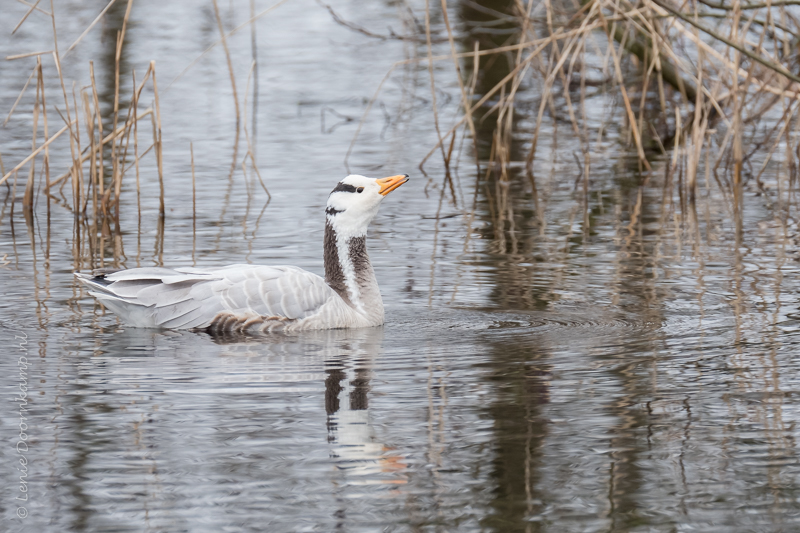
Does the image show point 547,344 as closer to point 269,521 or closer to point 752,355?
point 752,355

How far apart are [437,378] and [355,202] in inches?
84.4

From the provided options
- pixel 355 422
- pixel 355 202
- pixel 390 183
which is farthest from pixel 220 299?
pixel 355 422

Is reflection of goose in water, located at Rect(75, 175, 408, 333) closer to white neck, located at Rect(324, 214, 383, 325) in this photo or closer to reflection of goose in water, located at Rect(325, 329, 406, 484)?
white neck, located at Rect(324, 214, 383, 325)

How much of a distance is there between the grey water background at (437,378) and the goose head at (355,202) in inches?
29.3

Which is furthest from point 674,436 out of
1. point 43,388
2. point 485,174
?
point 485,174

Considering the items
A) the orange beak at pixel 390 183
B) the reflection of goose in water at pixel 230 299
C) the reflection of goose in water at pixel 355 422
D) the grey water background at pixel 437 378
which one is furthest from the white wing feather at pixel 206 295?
the orange beak at pixel 390 183

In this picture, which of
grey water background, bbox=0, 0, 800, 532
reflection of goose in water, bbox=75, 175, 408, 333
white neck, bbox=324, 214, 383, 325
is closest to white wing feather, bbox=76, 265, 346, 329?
reflection of goose in water, bbox=75, 175, 408, 333

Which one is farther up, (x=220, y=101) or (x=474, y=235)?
(x=220, y=101)

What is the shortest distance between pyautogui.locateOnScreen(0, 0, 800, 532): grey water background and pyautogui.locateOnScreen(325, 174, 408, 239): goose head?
2.44 feet

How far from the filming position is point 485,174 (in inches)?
632

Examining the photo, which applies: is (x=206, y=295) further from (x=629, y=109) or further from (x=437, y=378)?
(x=629, y=109)

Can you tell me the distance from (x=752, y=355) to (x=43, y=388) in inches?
169

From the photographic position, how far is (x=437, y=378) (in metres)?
7.17

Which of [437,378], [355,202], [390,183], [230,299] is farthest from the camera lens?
Result: [355,202]
